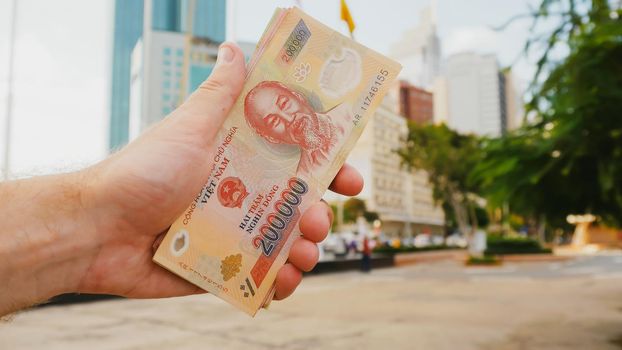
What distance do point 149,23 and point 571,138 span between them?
1868 inches

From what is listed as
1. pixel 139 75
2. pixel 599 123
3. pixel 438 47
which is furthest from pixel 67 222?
pixel 438 47

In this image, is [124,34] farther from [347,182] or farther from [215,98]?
[347,182]

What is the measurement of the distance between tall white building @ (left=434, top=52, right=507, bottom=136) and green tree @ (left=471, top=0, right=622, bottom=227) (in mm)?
123109

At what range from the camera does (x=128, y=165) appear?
1.97 meters

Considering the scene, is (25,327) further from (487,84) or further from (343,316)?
(487,84)

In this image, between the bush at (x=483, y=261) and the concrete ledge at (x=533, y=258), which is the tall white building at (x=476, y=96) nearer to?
the concrete ledge at (x=533, y=258)

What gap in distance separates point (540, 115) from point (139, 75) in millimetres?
41825

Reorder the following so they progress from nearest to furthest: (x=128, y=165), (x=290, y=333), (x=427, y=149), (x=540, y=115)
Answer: (x=128, y=165) < (x=540, y=115) < (x=290, y=333) < (x=427, y=149)

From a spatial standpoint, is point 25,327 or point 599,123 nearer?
point 599,123

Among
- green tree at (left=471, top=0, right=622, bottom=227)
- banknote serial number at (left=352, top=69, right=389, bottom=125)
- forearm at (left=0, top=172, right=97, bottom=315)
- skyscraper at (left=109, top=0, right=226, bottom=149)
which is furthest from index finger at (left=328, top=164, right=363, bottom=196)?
skyscraper at (left=109, top=0, right=226, bottom=149)

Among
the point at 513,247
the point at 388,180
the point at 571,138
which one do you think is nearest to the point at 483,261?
the point at 513,247

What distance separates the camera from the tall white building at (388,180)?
61.6 m

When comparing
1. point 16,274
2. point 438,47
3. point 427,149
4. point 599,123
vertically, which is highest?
point 438,47

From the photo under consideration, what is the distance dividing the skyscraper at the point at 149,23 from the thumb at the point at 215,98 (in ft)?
123
